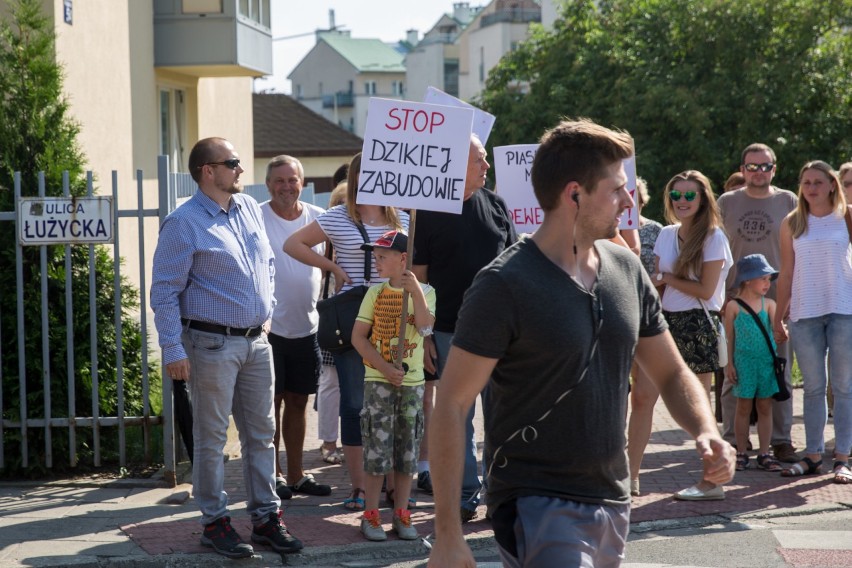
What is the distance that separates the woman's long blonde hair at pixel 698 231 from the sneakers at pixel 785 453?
1.63 metres

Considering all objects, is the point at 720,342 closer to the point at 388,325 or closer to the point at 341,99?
the point at 388,325

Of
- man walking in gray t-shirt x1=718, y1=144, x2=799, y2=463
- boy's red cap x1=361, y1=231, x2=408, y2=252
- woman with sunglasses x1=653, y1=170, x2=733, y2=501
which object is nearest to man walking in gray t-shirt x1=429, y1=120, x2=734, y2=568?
boy's red cap x1=361, y1=231, x2=408, y2=252

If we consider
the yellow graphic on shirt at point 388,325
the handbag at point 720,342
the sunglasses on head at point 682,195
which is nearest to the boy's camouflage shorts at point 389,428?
the yellow graphic on shirt at point 388,325

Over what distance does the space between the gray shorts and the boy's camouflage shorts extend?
2.88 m

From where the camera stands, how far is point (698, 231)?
725 centimetres

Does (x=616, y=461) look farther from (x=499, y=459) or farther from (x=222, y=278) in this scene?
(x=222, y=278)

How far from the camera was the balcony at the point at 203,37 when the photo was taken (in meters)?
19.3

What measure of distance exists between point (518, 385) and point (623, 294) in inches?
15.4

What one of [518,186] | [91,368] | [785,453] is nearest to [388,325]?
[518,186]

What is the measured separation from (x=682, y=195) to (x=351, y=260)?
84.8 inches

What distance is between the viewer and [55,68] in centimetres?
761

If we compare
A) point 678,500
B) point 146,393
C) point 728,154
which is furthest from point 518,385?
point 728,154

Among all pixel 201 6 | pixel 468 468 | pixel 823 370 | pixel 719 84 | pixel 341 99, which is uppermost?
pixel 341 99

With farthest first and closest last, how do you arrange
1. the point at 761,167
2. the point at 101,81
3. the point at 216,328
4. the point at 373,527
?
the point at 101,81
the point at 761,167
the point at 373,527
the point at 216,328
